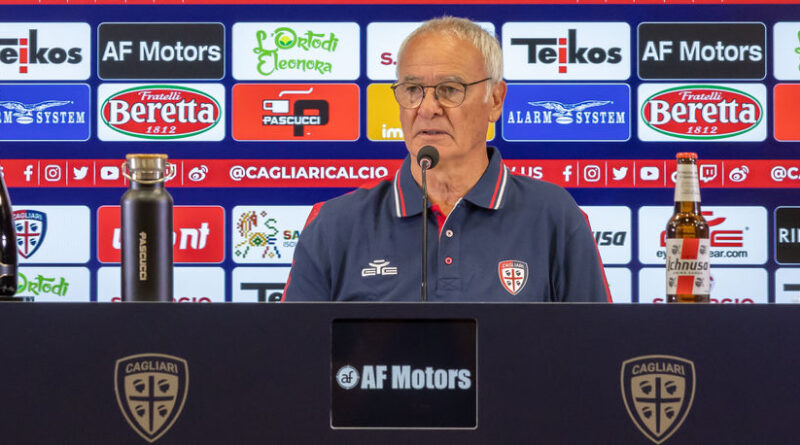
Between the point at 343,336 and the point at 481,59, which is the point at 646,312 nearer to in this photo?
the point at 343,336

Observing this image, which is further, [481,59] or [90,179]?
[90,179]

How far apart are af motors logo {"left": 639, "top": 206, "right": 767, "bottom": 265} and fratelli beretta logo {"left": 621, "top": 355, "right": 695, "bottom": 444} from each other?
8.51ft

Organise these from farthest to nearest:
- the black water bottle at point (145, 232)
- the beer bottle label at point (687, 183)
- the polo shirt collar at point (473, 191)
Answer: the polo shirt collar at point (473, 191)
the beer bottle label at point (687, 183)
the black water bottle at point (145, 232)

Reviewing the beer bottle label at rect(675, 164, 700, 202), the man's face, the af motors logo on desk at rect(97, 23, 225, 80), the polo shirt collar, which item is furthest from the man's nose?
the af motors logo on desk at rect(97, 23, 225, 80)

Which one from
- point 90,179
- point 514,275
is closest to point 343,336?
point 514,275

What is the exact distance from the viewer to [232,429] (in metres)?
0.76

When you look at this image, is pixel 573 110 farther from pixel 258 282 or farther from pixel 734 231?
pixel 258 282

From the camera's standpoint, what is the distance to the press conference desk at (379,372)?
0.76 metres

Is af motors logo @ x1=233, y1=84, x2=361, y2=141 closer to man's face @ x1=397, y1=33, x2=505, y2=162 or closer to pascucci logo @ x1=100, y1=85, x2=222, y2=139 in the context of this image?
pascucci logo @ x1=100, y1=85, x2=222, y2=139

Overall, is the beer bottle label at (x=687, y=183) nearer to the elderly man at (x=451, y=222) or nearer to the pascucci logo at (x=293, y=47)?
the elderly man at (x=451, y=222)

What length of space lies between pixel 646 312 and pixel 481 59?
1.11 m

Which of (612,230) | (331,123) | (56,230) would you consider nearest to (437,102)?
(331,123)

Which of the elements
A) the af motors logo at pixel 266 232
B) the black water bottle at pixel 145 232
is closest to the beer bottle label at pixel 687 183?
the black water bottle at pixel 145 232

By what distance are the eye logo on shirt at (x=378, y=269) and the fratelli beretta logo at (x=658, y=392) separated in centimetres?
90
